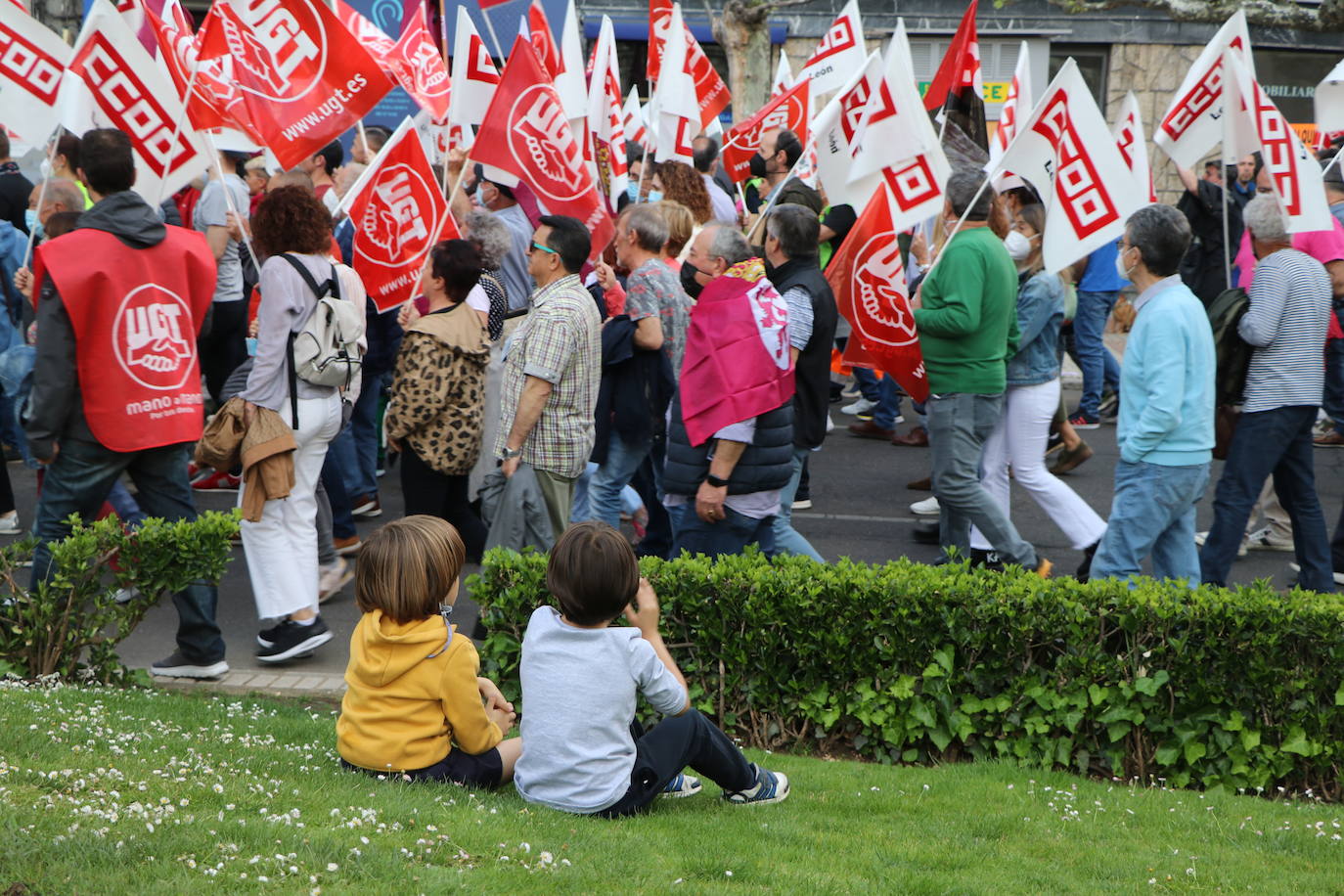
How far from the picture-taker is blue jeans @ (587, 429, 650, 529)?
720 centimetres

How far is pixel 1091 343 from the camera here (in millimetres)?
12117

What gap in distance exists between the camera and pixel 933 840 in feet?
13.5

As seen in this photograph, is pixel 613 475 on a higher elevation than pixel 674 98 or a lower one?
lower

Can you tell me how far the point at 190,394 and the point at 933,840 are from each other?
3.73 metres

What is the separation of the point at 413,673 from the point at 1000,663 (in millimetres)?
2142

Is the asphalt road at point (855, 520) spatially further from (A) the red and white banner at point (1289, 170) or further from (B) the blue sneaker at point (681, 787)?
(B) the blue sneaker at point (681, 787)

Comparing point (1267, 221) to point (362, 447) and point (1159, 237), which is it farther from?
point (362, 447)

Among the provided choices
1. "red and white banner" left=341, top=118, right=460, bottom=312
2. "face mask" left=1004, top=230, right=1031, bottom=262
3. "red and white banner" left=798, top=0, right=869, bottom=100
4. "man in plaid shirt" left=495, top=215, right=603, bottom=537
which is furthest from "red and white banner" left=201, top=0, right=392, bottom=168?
"red and white banner" left=798, top=0, right=869, bottom=100

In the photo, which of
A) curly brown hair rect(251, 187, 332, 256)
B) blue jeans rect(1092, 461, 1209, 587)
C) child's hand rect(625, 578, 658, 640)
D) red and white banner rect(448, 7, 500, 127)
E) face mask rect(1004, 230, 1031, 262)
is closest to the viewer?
child's hand rect(625, 578, 658, 640)

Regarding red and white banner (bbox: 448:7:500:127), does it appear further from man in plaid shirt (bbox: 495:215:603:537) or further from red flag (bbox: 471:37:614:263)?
man in plaid shirt (bbox: 495:215:603:537)

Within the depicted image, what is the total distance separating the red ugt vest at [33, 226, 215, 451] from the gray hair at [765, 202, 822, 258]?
2.56 m

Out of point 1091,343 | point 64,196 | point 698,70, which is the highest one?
point 698,70

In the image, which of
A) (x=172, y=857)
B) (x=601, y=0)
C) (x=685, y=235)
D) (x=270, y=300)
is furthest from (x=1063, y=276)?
(x=601, y=0)

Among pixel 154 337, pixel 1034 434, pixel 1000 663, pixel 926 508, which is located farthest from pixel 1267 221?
pixel 154 337
